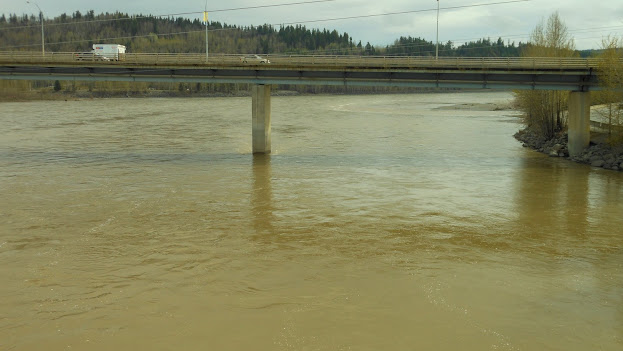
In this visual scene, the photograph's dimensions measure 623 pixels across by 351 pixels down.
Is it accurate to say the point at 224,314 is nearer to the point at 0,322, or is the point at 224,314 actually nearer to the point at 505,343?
the point at 0,322

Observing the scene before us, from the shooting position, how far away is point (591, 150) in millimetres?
41844

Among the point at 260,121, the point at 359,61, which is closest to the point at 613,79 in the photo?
the point at 359,61

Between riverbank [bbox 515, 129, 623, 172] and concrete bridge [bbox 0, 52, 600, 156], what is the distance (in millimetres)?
1137

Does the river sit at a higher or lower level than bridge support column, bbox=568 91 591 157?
lower

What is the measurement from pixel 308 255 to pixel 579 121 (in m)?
32.1

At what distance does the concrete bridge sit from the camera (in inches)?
1644

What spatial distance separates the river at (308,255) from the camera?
13.1m

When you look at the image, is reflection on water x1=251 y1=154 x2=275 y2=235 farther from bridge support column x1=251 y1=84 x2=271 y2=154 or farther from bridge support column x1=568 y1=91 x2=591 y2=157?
bridge support column x1=568 y1=91 x2=591 y2=157

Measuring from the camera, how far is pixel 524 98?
5566 centimetres

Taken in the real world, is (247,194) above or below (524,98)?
below

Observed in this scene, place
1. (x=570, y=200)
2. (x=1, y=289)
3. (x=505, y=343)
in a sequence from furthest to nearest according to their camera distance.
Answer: (x=570, y=200) → (x=1, y=289) → (x=505, y=343)

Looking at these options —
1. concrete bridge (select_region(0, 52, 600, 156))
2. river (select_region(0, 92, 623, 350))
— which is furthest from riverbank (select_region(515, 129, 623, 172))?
river (select_region(0, 92, 623, 350))

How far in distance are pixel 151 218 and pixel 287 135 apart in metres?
36.3

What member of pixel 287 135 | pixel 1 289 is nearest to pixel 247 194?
pixel 1 289
